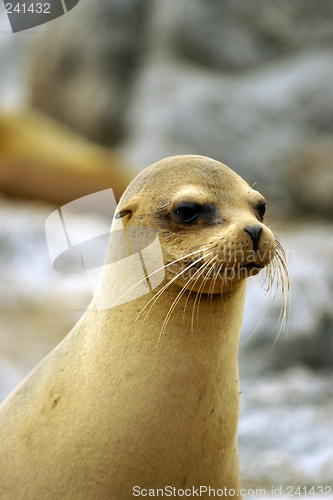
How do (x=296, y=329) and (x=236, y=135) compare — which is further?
(x=236, y=135)

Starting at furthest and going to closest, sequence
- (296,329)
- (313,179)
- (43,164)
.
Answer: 1. (313,179)
2. (43,164)
3. (296,329)

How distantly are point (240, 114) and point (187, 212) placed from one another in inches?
134

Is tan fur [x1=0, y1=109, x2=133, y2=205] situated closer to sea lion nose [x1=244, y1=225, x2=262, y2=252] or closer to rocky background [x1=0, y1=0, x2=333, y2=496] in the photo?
rocky background [x1=0, y1=0, x2=333, y2=496]

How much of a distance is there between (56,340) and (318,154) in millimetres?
2807

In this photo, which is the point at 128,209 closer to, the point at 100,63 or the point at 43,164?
the point at 43,164

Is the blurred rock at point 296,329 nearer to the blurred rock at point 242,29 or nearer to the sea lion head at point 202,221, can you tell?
the sea lion head at point 202,221

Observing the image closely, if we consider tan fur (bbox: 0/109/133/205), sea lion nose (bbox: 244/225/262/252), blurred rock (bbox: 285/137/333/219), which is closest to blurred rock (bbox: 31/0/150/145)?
tan fur (bbox: 0/109/133/205)

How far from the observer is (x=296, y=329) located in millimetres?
2857

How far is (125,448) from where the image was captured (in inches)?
40.8

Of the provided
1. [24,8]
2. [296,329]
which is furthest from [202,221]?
[296,329]

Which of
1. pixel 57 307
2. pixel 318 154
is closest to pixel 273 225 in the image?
pixel 318 154

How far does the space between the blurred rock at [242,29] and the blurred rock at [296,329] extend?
228 cm

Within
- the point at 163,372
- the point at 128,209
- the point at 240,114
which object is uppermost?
the point at 240,114

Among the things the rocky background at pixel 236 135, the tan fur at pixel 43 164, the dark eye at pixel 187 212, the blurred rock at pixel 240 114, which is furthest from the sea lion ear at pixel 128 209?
the blurred rock at pixel 240 114
